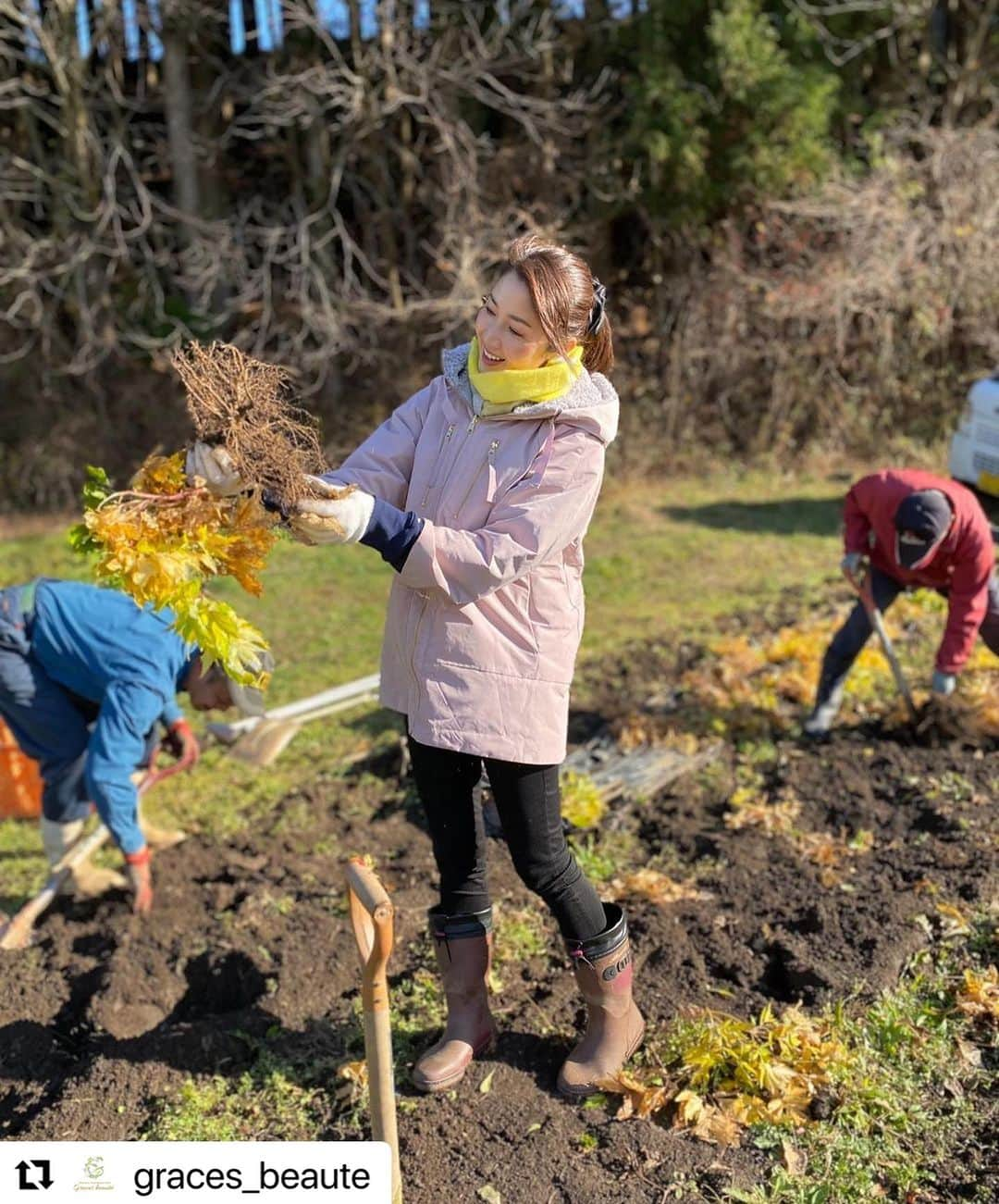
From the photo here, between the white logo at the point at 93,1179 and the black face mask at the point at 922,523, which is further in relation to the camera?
the black face mask at the point at 922,523

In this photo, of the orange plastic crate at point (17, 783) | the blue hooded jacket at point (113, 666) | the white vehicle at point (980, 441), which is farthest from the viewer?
the white vehicle at point (980, 441)

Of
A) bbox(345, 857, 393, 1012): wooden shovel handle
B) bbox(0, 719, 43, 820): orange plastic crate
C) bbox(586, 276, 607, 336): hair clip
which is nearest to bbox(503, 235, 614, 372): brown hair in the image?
bbox(586, 276, 607, 336): hair clip

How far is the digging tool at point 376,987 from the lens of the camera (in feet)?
8.11

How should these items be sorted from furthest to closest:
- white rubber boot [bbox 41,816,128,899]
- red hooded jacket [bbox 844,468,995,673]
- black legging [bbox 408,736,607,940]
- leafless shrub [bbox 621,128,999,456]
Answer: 1. leafless shrub [bbox 621,128,999,456]
2. red hooded jacket [bbox 844,468,995,673]
3. white rubber boot [bbox 41,816,128,899]
4. black legging [bbox 408,736,607,940]

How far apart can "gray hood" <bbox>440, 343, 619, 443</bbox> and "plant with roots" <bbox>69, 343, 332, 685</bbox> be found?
383mm

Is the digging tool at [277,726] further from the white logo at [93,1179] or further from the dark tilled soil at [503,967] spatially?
the white logo at [93,1179]

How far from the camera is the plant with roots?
2654 millimetres

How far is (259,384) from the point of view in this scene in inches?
109

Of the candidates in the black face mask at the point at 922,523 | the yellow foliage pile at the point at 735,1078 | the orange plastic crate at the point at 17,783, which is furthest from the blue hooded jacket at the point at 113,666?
the black face mask at the point at 922,523

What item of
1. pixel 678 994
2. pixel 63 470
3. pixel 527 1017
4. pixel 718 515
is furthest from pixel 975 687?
pixel 63 470

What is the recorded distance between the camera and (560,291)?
2713 millimetres

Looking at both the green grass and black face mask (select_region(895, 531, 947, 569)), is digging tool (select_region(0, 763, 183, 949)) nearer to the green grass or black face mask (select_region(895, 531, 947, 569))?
the green grass

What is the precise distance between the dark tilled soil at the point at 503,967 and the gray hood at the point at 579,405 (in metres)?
1.81

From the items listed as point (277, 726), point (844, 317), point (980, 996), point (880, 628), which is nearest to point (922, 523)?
point (880, 628)
